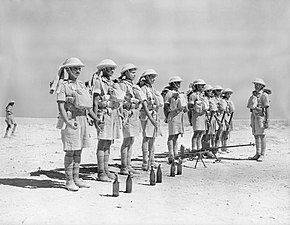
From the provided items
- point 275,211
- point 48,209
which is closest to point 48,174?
point 48,209

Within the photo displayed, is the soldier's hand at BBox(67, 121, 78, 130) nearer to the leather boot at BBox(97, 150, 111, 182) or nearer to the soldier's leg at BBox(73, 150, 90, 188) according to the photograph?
the soldier's leg at BBox(73, 150, 90, 188)

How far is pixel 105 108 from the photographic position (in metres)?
8.14

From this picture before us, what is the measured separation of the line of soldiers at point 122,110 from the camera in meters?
7.07

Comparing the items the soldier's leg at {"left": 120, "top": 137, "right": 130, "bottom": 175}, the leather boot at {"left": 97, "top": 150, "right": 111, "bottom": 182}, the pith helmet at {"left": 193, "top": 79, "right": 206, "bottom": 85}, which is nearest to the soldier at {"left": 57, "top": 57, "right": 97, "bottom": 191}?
the leather boot at {"left": 97, "top": 150, "right": 111, "bottom": 182}

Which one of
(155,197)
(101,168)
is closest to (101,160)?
(101,168)

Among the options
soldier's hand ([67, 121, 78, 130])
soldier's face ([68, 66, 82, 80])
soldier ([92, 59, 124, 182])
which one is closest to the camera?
soldier's hand ([67, 121, 78, 130])

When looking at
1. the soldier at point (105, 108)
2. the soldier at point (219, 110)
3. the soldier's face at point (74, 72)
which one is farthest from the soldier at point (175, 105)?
the soldier's face at point (74, 72)

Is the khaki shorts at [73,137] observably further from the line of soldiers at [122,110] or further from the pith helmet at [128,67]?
the pith helmet at [128,67]

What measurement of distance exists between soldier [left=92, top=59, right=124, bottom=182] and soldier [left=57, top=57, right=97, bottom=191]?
689mm

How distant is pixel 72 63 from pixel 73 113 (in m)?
0.84

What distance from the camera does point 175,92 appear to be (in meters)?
10.9

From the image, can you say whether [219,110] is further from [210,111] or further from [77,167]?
[77,167]

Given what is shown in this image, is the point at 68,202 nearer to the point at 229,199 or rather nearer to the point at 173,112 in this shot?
the point at 229,199

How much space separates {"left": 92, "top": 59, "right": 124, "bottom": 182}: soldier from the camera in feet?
26.3
